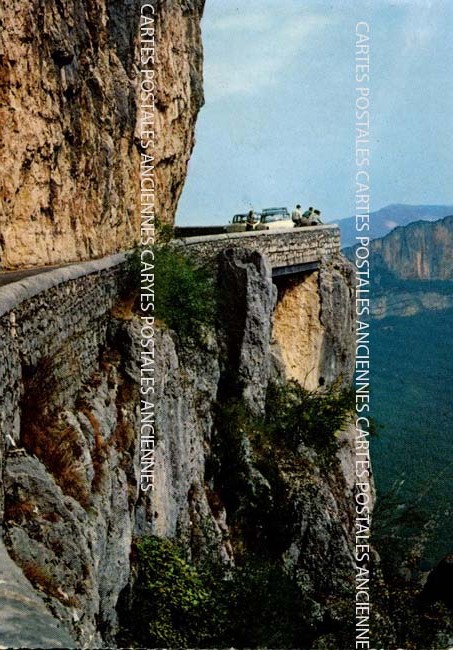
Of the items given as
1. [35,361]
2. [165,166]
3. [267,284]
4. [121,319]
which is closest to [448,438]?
[165,166]

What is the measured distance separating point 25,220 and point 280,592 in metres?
8.89

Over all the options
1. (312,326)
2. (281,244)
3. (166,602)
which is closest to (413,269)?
(312,326)

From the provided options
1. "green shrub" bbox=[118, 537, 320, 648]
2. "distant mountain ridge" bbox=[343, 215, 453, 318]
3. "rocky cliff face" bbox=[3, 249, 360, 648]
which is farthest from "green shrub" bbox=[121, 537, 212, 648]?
"distant mountain ridge" bbox=[343, 215, 453, 318]

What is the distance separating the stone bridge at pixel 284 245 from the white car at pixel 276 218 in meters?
2.09

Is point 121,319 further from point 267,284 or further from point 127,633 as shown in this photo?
point 267,284

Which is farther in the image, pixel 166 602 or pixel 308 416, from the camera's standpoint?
pixel 308 416

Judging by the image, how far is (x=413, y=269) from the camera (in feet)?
364

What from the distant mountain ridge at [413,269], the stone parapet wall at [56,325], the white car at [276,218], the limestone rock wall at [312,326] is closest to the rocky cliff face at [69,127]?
the stone parapet wall at [56,325]

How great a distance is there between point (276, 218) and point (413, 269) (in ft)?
271

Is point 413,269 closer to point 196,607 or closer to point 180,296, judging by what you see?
point 180,296

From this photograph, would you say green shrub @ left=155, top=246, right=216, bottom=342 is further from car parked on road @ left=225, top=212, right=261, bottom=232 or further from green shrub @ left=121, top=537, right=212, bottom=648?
car parked on road @ left=225, top=212, right=261, bottom=232

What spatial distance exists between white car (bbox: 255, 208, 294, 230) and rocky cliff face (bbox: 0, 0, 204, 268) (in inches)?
283

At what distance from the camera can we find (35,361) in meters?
9.05

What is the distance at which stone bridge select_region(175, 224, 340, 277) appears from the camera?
1986 centimetres
